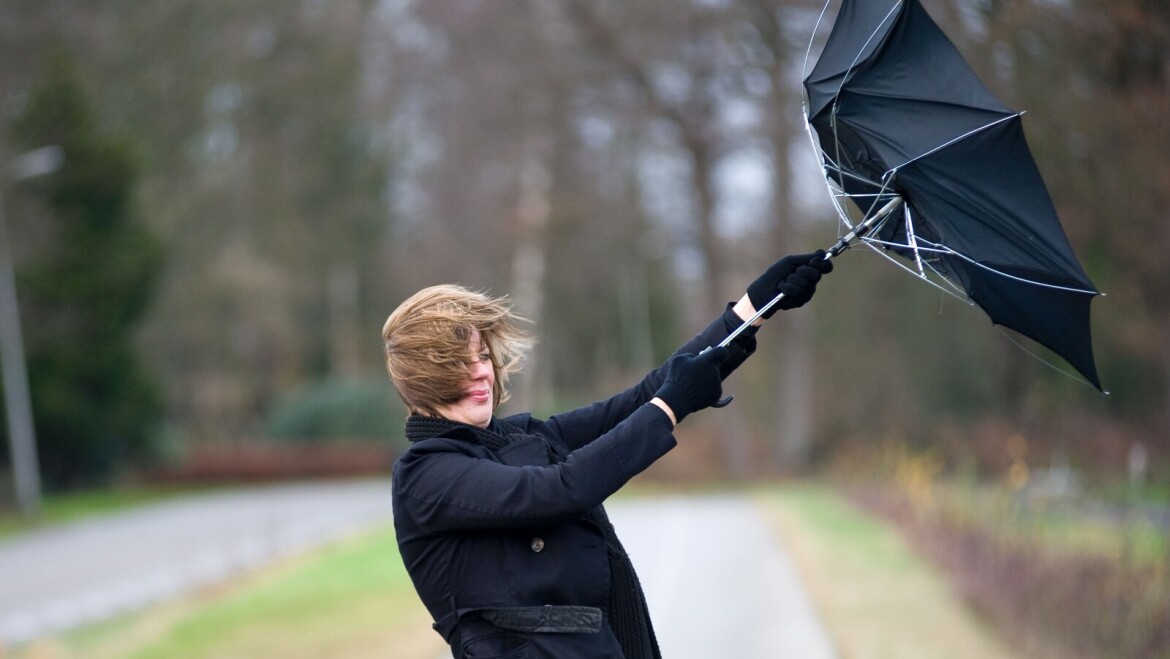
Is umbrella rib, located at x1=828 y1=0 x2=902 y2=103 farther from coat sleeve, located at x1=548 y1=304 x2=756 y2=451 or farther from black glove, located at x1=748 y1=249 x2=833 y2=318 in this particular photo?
coat sleeve, located at x1=548 y1=304 x2=756 y2=451

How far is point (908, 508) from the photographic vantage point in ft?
58.7

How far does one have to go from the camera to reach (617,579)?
350 centimetres

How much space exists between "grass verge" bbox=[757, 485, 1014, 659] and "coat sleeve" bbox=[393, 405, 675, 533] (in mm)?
6043

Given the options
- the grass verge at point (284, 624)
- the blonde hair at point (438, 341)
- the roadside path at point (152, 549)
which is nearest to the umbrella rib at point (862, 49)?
the blonde hair at point (438, 341)

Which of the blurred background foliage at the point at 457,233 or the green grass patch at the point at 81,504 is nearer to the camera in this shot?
the green grass patch at the point at 81,504

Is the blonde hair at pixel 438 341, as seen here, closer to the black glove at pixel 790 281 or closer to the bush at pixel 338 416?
the black glove at pixel 790 281

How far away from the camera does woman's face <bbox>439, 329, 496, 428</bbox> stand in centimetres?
347

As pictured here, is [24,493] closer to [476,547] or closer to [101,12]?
[101,12]

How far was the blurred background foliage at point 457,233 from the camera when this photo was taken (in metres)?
31.5

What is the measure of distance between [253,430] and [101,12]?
19.2m

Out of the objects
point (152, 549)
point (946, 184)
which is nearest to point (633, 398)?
point (946, 184)

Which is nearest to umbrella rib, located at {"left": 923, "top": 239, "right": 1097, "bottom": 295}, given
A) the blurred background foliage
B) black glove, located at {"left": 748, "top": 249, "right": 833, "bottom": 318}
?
black glove, located at {"left": 748, "top": 249, "right": 833, "bottom": 318}

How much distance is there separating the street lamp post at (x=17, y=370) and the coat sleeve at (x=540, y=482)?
30113 millimetres

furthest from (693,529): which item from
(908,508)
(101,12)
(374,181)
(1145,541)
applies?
(374,181)
